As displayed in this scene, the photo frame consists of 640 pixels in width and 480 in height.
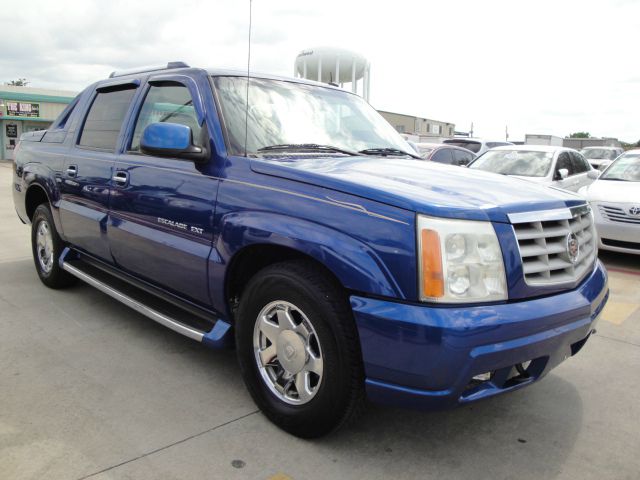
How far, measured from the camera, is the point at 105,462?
2.47m

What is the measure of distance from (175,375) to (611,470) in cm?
242

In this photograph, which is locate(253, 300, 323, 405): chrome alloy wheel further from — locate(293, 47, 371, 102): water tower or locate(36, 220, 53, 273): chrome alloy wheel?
locate(293, 47, 371, 102): water tower

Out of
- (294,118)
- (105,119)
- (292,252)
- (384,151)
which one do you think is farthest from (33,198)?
(292,252)

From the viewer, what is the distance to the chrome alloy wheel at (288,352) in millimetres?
2602

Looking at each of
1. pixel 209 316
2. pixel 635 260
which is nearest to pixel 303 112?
pixel 209 316

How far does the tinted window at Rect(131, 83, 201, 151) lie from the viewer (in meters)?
3.38

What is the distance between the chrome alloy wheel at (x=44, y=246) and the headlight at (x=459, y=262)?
3.88 meters

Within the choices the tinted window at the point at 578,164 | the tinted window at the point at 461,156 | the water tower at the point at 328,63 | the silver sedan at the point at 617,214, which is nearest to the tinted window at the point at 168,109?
the silver sedan at the point at 617,214

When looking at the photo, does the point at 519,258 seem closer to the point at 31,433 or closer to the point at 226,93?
the point at 226,93

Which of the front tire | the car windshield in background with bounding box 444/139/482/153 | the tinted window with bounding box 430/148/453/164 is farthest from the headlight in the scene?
the car windshield in background with bounding box 444/139/482/153

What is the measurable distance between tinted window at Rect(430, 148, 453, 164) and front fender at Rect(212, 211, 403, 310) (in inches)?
371

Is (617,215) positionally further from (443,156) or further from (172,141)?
(172,141)

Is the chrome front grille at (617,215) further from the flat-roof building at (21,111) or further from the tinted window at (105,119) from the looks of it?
the flat-roof building at (21,111)

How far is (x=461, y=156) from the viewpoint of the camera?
42.7ft
